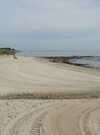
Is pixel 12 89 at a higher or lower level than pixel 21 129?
higher

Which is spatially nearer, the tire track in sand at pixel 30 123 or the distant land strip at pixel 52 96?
the tire track in sand at pixel 30 123

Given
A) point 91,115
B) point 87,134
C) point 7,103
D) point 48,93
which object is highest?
point 48,93

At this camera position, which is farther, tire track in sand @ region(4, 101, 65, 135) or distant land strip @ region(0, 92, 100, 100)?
distant land strip @ region(0, 92, 100, 100)

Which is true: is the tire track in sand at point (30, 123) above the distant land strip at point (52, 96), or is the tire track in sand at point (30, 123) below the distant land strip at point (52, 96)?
below

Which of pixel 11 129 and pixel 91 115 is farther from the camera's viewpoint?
pixel 91 115

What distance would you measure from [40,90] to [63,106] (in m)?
4.51

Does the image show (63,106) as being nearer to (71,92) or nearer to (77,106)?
(77,106)

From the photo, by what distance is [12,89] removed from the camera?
18.2 m

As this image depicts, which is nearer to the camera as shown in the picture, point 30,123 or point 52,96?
point 30,123

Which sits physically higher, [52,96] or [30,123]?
[52,96]

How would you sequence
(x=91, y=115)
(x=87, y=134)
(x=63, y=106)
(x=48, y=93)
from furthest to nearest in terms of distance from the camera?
(x=48, y=93) < (x=63, y=106) < (x=91, y=115) < (x=87, y=134)

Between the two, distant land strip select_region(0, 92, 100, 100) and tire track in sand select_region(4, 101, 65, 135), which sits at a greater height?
distant land strip select_region(0, 92, 100, 100)

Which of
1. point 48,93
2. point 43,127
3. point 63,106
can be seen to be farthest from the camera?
point 48,93

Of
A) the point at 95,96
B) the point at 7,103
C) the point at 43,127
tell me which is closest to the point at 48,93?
the point at 95,96
